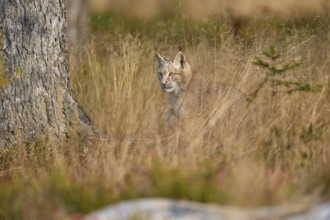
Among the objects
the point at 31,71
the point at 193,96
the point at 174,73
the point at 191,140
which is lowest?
the point at 191,140

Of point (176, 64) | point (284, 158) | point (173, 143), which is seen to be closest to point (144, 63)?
point (176, 64)

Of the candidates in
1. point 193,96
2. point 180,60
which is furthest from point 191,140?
point 180,60

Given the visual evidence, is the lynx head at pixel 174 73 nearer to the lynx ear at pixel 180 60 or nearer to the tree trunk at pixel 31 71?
the lynx ear at pixel 180 60

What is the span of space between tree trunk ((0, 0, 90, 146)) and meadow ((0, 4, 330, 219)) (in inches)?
7.9

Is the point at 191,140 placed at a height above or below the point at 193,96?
below

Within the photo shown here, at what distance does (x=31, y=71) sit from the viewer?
8656 millimetres

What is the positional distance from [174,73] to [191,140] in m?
2.33

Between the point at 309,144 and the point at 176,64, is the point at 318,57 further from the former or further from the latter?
the point at 309,144

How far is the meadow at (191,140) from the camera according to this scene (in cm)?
607

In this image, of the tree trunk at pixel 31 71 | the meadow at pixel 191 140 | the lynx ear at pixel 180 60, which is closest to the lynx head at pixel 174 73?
the lynx ear at pixel 180 60

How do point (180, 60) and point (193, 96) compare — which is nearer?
point (193, 96)

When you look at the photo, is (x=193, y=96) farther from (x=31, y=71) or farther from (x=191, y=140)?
(x=191, y=140)

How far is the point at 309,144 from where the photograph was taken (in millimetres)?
7273

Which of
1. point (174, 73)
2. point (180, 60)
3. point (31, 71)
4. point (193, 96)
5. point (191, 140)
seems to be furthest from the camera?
point (174, 73)
